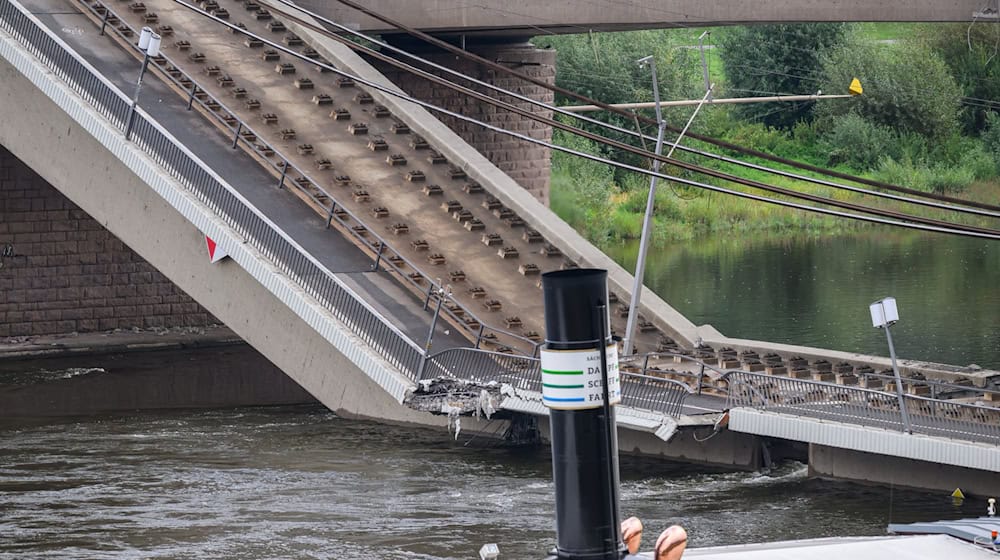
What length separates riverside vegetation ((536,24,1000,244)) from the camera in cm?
6450

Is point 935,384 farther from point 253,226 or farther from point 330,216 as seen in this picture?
point 330,216

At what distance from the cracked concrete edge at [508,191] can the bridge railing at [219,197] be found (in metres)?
4.56

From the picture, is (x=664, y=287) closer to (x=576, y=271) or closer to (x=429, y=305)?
(x=429, y=305)

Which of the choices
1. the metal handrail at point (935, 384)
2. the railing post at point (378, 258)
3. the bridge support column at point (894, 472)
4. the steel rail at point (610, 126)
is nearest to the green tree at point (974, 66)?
the steel rail at point (610, 126)

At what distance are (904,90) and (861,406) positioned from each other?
161 feet

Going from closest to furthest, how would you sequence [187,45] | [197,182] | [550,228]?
[197,182] → [550,228] → [187,45]

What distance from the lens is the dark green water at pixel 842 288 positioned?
121 ft

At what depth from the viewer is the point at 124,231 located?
30156mm

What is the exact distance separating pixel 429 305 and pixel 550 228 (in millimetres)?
3866

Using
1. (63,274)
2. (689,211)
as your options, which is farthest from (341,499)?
(689,211)

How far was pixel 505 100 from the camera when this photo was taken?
4703cm

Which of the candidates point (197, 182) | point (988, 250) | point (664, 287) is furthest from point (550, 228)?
point (988, 250)

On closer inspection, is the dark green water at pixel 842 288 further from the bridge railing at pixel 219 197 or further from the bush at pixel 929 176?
the bridge railing at pixel 219 197

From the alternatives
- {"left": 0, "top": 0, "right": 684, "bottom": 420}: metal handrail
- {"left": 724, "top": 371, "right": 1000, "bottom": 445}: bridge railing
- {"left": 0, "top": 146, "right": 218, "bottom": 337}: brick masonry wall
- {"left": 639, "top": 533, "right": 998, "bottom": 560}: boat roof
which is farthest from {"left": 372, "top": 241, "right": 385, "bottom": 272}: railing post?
{"left": 639, "top": 533, "right": 998, "bottom": 560}: boat roof
